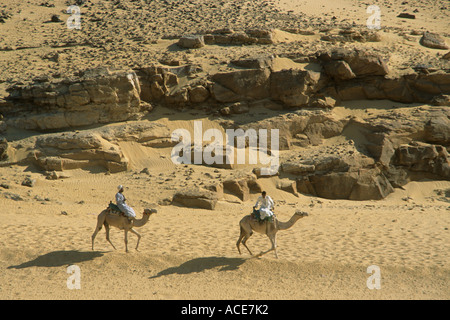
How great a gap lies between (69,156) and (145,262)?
860 centimetres

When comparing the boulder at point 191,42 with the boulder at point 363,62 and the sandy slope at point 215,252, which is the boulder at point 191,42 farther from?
the sandy slope at point 215,252

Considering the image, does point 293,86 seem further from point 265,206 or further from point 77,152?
point 265,206

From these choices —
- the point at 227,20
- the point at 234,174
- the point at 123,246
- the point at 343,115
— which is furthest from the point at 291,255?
the point at 227,20

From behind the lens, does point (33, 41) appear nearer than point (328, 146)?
No

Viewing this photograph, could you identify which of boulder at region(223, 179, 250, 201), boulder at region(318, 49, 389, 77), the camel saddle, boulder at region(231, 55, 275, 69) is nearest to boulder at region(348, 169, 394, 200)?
boulder at region(223, 179, 250, 201)

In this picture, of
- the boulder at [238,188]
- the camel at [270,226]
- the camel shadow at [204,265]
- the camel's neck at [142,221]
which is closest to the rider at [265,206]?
the camel at [270,226]

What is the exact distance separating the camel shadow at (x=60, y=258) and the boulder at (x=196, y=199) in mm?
5137

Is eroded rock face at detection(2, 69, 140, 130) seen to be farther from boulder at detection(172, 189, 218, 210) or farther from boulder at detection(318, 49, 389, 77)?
boulder at detection(318, 49, 389, 77)

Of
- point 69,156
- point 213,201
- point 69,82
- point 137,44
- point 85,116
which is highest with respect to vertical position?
point 137,44

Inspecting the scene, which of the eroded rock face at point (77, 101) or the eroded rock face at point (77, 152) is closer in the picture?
the eroded rock face at point (77, 152)

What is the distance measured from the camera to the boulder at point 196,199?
1620 centimetres

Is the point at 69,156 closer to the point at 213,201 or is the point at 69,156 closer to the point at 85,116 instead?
the point at 85,116

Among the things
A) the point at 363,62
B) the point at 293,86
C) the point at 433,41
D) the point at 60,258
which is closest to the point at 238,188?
the point at 293,86

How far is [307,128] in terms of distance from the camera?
20797mm
